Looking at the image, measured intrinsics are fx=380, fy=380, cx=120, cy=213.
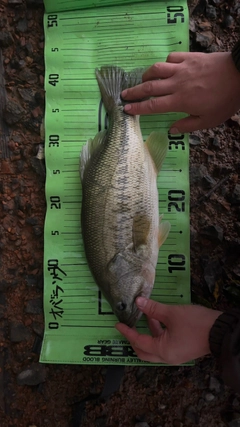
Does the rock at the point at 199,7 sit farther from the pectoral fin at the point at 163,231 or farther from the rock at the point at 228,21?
the pectoral fin at the point at 163,231

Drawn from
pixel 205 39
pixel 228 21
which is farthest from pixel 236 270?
pixel 228 21

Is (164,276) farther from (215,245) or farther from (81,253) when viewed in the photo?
→ (81,253)

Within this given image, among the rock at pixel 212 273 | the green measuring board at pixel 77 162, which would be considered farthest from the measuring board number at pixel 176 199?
the rock at pixel 212 273

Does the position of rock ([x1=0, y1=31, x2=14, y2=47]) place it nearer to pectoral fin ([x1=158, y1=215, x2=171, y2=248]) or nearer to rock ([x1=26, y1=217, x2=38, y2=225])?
rock ([x1=26, y1=217, x2=38, y2=225])

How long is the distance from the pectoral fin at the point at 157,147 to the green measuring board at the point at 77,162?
69 mm

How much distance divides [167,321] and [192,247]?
1.75 ft

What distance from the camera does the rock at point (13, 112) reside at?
2574 millimetres

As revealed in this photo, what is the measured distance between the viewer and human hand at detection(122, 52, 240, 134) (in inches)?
82.9

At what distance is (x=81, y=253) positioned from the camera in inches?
96.3

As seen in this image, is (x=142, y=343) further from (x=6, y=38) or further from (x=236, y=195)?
(x=6, y=38)

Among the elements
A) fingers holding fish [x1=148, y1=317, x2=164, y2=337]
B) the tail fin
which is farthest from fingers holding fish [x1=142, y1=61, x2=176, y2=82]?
fingers holding fish [x1=148, y1=317, x2=164, y2=337]

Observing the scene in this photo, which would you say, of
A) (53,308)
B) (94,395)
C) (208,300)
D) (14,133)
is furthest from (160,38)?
(94,395)

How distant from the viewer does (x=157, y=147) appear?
238cm

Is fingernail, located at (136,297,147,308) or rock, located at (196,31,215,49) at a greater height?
rock, located at (196,31,215,49)
